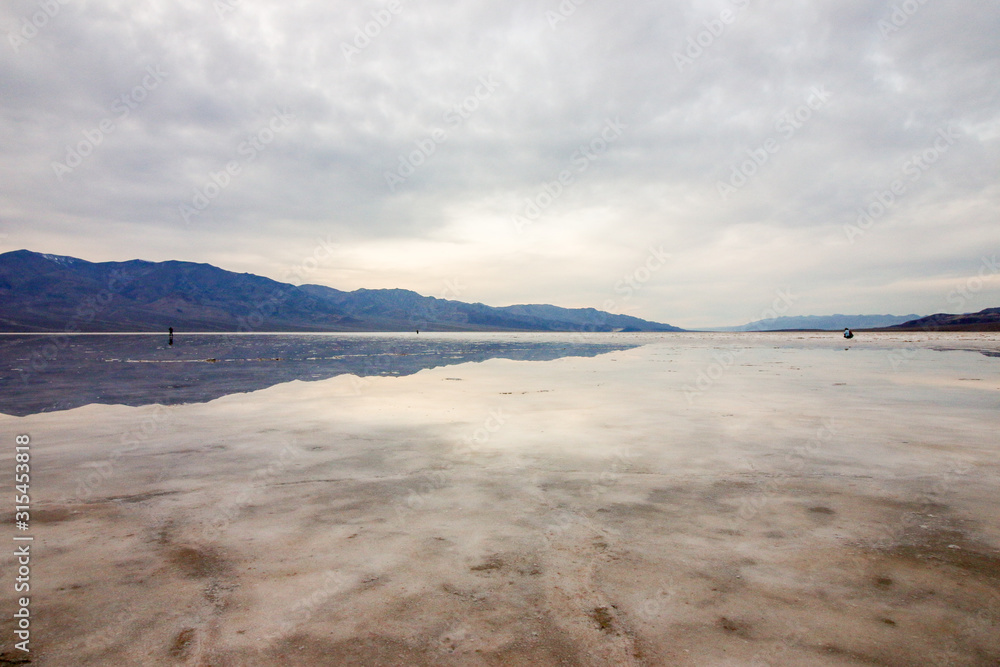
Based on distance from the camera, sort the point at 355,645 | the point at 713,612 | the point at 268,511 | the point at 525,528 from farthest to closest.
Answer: the point at 268,511 → the point at 525,528 → the point at 713,612 → the point at 355,645

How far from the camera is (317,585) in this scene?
4105 millimetres

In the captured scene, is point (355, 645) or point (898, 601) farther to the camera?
point (898, 601)

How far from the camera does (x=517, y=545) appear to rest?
4863mm

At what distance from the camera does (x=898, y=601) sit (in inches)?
149

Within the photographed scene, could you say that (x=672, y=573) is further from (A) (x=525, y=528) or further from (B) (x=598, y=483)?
(B) (x=598, y=483)

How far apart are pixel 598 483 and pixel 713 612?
322 centimetres

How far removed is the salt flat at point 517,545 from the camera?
3359mm

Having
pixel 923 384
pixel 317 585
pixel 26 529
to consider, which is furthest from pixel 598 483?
pixel 923 384

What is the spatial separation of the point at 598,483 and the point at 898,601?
351cm

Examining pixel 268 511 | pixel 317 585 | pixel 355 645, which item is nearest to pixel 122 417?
pixel 268 511

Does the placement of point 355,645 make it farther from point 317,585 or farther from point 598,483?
point 598,483

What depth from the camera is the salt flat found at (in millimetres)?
3359

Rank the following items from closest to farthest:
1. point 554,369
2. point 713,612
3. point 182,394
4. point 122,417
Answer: point 713,612
point 122,417
point 182,394
point 554,369

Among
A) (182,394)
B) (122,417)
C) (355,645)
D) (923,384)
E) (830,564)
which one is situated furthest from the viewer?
(923,384)
